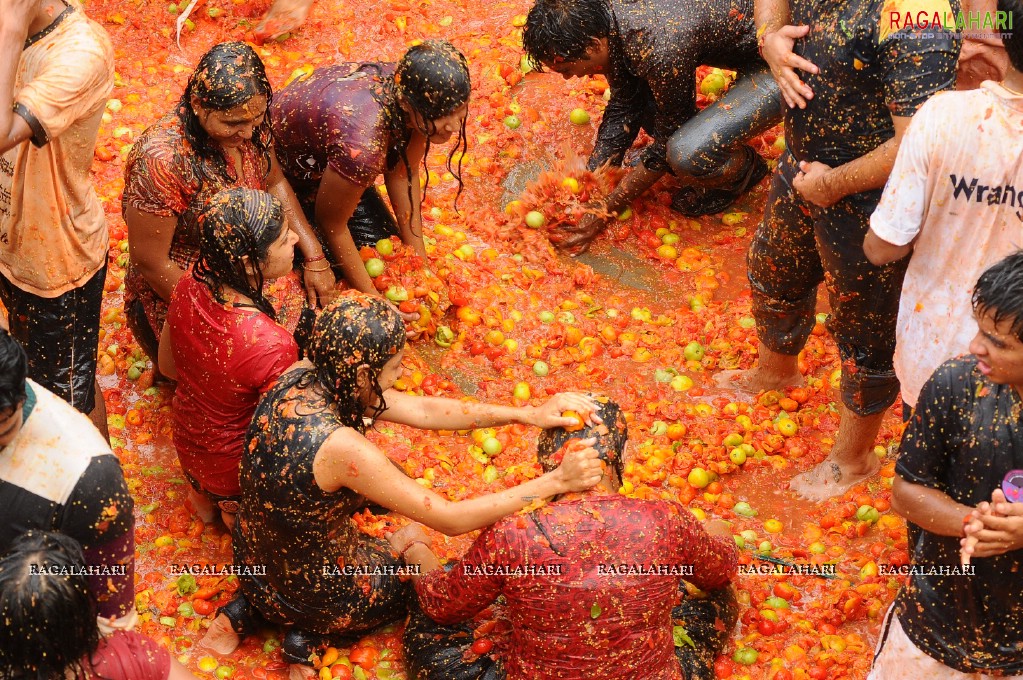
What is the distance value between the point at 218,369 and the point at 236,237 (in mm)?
525

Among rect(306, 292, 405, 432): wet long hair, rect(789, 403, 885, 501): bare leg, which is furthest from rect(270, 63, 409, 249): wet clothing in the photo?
rect(789, 403, 885, 501): bare leg

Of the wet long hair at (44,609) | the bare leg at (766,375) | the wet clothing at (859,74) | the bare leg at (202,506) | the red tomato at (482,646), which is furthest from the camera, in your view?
the bare leg at (766,375)

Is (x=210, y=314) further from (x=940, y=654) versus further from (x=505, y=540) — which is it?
(x=940, y=654)

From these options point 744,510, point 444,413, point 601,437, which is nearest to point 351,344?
point 444,413

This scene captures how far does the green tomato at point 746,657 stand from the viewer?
4164 millimetres

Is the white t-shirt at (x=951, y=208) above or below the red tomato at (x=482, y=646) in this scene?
above

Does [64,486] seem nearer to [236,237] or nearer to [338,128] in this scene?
[236,237]

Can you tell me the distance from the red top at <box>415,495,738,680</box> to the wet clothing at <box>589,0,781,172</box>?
304 cm

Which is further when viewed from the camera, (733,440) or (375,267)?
(375,267)

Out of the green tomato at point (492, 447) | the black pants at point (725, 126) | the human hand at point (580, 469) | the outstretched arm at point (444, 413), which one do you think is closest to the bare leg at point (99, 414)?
the outstretched arm at point (444, 413)

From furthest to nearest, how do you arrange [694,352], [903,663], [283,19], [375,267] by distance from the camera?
[283,19]
[375,267]
[694,352]
[903,663]

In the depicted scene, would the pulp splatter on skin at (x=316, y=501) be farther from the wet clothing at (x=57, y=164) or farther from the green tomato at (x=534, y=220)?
the green tomato at (x=534, y=220)

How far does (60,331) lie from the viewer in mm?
4316

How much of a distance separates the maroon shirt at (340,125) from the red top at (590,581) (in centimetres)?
213
